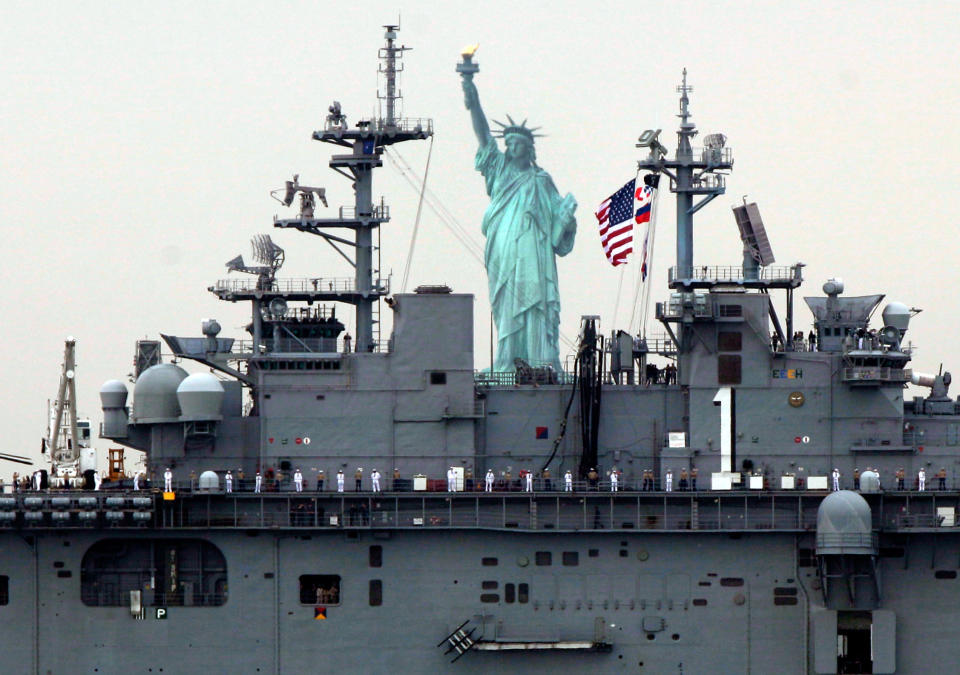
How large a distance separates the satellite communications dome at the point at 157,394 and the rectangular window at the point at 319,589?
6.38 metres

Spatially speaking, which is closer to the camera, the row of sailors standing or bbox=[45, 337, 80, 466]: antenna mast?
the row of sailors standing

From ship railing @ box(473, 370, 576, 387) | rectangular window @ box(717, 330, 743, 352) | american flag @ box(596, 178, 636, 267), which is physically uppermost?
american flag @ box(596, 178, 636, 267)

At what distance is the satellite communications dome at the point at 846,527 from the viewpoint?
61.1m

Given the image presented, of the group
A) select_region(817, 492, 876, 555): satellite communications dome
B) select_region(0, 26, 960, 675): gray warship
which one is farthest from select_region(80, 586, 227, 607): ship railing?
select_region(817, 492, 876, 555): satellite communications dome

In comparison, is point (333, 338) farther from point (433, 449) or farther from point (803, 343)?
point (803, 343)

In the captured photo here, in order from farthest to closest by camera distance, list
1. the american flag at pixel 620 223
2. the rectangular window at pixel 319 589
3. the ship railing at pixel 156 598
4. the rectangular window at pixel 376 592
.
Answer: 1. the american flag at pixel 620 223
2. the ship railing at pixel 156 598
3. the rectangular window at pixel 319 589
4. the rectangular window at pixel 376 592

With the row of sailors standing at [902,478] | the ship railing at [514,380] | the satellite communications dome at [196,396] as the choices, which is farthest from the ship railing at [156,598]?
the row of sailors standing at [902,478]

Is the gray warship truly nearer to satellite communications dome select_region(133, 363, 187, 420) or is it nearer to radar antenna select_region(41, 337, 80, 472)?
satellite communications dome select_region(133, 363, 187, 420)

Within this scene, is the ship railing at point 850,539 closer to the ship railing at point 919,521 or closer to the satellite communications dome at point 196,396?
the ship railing at point 919,521

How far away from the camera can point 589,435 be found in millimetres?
65188

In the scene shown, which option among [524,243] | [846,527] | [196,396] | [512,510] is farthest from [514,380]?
[524,243]

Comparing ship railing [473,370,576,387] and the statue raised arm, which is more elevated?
the statue raised arm

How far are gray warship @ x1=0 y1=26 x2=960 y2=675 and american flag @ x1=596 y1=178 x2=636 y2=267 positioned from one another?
182 cm

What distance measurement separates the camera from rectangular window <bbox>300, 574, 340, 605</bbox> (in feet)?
210
